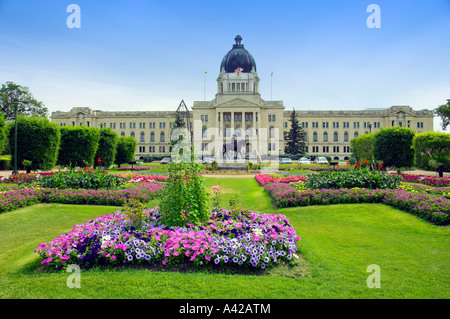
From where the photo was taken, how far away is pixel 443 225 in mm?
8078

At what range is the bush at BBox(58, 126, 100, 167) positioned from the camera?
27.3m

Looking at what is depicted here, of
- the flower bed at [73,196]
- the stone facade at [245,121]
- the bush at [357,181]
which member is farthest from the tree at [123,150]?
the stone facade at [245,121]

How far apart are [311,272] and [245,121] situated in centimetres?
7010

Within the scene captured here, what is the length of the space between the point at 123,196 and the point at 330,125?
3225 inches

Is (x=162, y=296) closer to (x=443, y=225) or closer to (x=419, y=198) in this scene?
(x=443, y=225)

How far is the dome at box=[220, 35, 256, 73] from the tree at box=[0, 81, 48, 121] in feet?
156

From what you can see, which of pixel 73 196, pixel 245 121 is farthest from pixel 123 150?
pixel 245 121

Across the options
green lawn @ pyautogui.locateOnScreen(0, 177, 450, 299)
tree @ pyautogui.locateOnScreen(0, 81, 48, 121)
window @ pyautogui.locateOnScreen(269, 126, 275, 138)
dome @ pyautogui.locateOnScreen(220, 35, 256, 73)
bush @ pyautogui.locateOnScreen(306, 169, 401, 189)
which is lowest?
green lawn @ pyautogui.locateOnScreen(0, 177, 450, 299)

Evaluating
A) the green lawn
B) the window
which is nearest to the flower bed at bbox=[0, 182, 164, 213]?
the green lawn

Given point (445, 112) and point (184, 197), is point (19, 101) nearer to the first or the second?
point (184, 197)

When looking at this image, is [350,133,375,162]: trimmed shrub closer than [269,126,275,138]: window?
Yes

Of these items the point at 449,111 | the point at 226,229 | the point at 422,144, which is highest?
the point at 449,111

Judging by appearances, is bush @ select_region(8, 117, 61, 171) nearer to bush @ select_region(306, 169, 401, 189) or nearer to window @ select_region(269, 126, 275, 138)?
bush @ select_region(306, 169, 401, 189)
